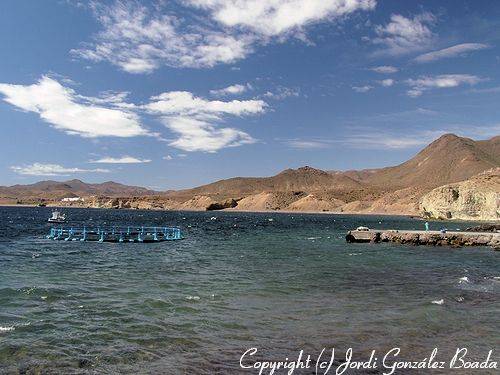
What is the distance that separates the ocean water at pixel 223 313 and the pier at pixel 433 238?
74.0 ft

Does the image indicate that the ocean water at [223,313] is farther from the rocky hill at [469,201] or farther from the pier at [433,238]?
the rocky hill at [469,201]

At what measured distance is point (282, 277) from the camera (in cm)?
3141

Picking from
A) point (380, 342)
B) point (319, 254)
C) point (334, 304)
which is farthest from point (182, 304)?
point (319, 254)

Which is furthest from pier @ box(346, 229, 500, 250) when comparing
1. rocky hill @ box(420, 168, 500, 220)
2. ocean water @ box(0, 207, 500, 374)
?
rocky hill @ box(420, 168, 500, 220)

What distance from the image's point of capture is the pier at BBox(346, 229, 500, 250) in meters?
59.4

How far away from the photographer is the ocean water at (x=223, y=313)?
14.5 metres

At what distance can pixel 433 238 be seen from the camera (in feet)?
205

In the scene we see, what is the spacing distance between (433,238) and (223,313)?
49756mm

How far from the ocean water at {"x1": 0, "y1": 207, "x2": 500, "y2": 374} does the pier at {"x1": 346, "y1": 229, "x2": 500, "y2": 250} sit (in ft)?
74.0

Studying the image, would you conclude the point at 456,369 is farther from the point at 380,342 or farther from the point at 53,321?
the point at 53,321

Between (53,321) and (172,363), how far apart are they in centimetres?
724

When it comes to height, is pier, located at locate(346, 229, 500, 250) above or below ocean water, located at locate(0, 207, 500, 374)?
above

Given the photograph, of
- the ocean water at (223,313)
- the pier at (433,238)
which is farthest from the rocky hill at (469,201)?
the ocean water at (223,313)

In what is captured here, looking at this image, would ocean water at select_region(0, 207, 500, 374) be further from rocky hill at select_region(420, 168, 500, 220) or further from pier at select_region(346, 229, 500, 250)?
rocky hill at select_region(420, 168, 500, 220)
